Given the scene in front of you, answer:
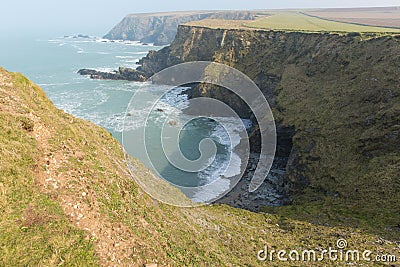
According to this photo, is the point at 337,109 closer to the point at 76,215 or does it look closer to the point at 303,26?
the point at 76,215

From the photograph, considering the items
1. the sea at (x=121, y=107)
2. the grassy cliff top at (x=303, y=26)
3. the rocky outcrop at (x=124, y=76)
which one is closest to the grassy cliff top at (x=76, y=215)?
the sea at (x=121, y=107)

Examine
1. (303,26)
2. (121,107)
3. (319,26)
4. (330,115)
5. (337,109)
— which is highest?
(303,26)

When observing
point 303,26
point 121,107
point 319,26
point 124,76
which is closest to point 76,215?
point 121,107

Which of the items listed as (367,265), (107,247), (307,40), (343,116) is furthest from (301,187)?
(307,40)

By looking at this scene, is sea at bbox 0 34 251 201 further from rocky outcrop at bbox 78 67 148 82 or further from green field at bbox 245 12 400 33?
green field at bbox 245 12 400 33

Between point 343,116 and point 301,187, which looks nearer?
point 301,187

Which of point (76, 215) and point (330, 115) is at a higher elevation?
point (76, 215)

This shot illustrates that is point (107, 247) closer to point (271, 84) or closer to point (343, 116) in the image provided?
point (343, 116)

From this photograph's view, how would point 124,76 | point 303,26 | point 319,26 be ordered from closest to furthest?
point 319,26, point 303,26, point 124,76
